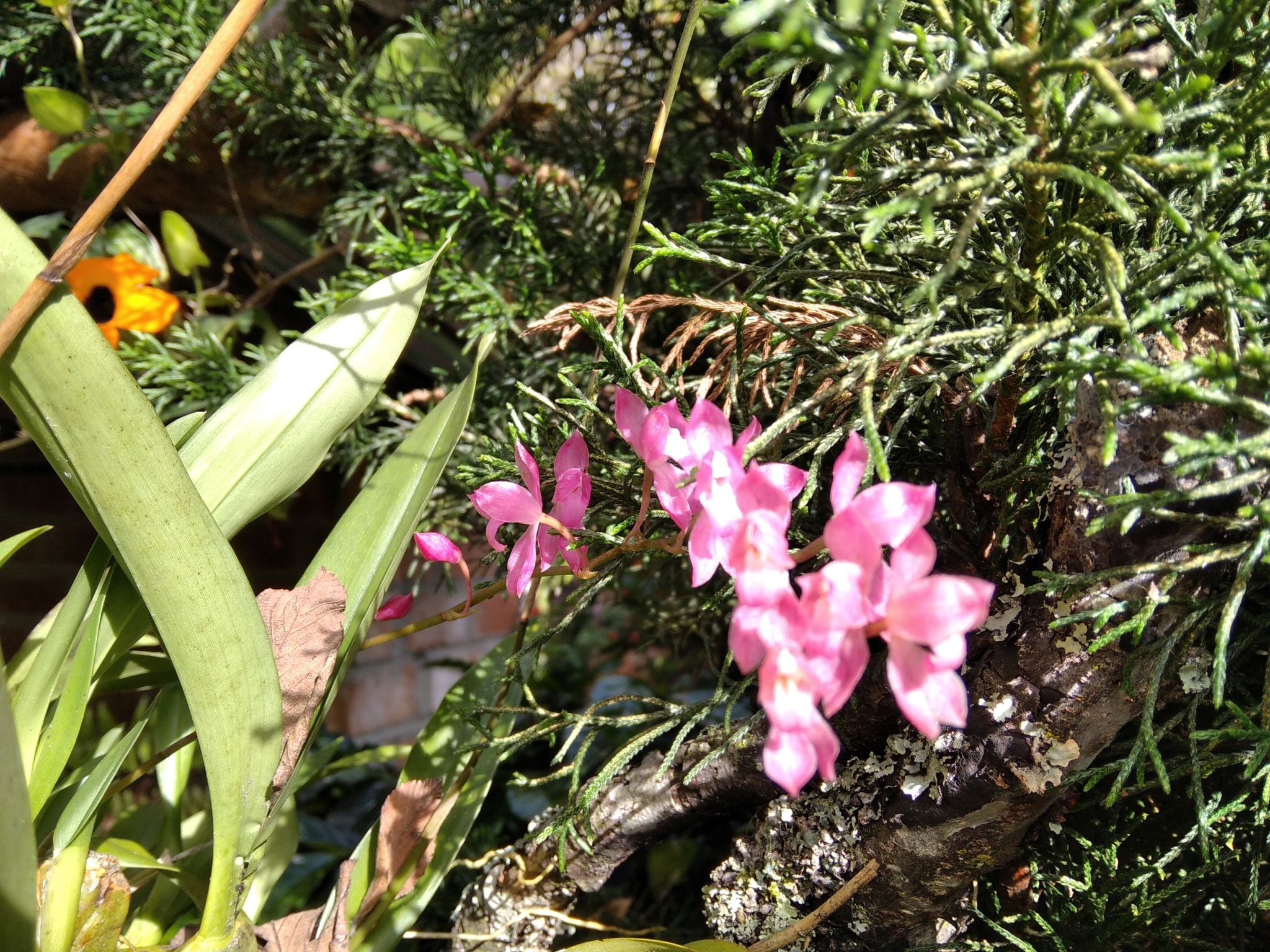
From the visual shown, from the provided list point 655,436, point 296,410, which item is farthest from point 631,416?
point 296,410

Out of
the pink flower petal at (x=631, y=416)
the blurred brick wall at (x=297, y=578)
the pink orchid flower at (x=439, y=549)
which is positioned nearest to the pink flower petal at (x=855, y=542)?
the pink flower petal at (x=631, y=416)

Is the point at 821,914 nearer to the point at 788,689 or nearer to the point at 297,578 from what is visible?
the point at 788,689

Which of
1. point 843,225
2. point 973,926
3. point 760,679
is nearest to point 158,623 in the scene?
point 760,679

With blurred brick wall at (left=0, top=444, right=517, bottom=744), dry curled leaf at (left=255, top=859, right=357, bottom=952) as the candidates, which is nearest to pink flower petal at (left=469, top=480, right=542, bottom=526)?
dry curled leaf at (left=255, top=859, right=357, bottom=952)

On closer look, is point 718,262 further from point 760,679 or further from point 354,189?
point 354,189

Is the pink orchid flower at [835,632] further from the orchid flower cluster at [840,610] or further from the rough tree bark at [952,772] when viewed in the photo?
the rough tree bark at [952,772]

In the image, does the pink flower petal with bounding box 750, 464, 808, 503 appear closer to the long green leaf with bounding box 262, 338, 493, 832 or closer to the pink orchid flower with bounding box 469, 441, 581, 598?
the pink orchid flower with bounding box 469, 441, 581, 598
